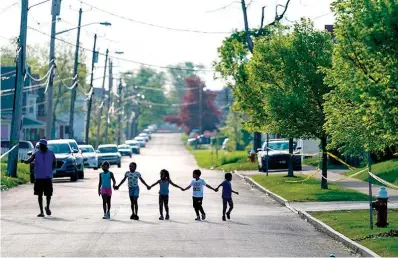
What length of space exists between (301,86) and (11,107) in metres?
58.6

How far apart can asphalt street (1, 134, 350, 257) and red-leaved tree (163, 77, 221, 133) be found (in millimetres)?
129294

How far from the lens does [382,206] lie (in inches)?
824

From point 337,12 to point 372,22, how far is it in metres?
2.35

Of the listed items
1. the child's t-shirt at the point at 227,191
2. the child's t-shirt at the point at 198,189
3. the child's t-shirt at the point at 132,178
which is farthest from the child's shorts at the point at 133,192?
the child's t-shirt at the point at 227,191

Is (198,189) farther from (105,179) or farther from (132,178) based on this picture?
(105,179)

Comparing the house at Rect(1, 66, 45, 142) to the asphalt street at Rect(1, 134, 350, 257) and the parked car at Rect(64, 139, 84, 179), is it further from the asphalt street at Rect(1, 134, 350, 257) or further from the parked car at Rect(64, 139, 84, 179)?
the asphalt street at Rect(1, 134, 350, 257)

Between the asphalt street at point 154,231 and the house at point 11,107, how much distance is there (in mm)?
54141

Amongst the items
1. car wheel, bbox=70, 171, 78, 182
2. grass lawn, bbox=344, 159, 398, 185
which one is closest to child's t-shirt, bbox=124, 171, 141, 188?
grass lawn, bbox=344, 159, 398, 185

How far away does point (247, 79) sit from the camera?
4634 centimetres

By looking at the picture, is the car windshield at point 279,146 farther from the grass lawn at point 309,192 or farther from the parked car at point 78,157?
the grass lawn at point 309,192

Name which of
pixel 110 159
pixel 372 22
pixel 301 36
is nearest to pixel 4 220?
pixel 372 22

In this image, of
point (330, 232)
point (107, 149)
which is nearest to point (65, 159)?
point (330, 232)

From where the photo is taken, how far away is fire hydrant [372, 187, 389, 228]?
2089cm

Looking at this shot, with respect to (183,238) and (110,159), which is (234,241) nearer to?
(183,238)
